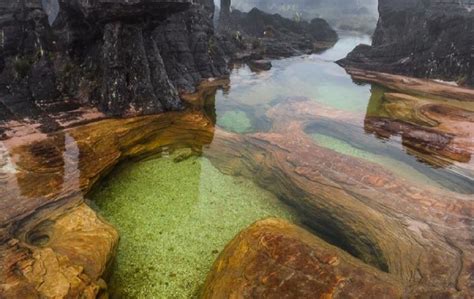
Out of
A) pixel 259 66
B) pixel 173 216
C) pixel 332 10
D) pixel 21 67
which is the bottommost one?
pixel 173 216

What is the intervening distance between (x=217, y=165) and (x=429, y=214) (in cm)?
524

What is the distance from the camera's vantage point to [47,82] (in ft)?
40.6

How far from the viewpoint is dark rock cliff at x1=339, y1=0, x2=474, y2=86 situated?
66.6 feet

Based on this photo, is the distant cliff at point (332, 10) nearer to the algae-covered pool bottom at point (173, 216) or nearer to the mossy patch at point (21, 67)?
the mossy patch at point (21, 67)

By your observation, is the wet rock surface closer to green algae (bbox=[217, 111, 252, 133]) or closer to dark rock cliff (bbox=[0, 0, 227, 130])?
green algae (bbox=[217, 111, 252, 133])

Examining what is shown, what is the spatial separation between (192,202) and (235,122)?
5499 mm

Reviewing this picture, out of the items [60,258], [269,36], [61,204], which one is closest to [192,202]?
[61,204]

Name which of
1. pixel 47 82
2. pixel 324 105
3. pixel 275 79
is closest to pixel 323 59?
pixel 275 79

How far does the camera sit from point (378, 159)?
10328mm

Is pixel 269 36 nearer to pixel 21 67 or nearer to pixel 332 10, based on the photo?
pixel 21 67

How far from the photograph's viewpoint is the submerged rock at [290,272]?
4.84 m

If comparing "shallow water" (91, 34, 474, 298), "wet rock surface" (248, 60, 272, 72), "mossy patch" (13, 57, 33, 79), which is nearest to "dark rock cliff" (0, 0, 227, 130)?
"mossy patch" (13, 57, 33, 79)

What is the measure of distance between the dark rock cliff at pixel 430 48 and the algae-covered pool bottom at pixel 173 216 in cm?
1732

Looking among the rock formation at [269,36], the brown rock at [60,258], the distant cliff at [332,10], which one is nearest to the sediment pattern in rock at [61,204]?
the brown rock at [60,258]
